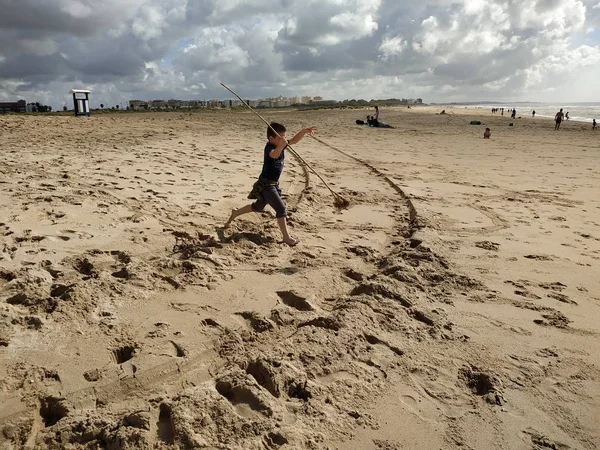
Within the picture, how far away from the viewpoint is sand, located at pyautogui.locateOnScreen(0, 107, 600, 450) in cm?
219

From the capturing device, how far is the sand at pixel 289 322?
219 centimetres

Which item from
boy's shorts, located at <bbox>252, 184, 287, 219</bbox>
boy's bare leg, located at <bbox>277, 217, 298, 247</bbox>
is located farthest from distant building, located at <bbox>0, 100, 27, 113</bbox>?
boy's bare leg, located at <bbox>277, 217, 298, 247</bbox>

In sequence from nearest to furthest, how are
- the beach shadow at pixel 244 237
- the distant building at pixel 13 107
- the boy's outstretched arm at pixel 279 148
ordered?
the boy's outstretched arm at pixel 279 148
the beach shadow at pixel 244 237
the distant building at pixel 13 107

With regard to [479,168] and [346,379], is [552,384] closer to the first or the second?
[346,379]

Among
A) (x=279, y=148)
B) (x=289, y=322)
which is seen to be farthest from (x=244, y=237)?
(x=289, y=322)

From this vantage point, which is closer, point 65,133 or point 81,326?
point 81,326

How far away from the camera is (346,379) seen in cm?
253

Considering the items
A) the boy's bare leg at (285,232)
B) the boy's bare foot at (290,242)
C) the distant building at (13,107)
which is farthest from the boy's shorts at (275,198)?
the distant building at (13,107)

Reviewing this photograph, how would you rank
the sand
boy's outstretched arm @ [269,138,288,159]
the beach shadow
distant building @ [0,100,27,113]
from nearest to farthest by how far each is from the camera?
1. the sand
2. boy's outstretched arm @ [269,138,288,159]
3. the beach shadow
4. distant building @ [0,100,27,113]

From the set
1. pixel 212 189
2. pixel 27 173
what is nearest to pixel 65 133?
pixel 27 173

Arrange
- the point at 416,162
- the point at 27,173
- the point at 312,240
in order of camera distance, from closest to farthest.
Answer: the point at 312,240 → the point at 27,173 → the point at 416,162

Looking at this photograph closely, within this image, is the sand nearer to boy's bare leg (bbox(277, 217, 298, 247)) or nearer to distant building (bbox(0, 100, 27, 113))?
boy's bare leg (bbox(277, 217, 298, 247))

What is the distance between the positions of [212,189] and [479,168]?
23.6ft

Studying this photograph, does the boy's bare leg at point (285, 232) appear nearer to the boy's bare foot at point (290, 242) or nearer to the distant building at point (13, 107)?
the boy's bare foot at point (290, 242)
